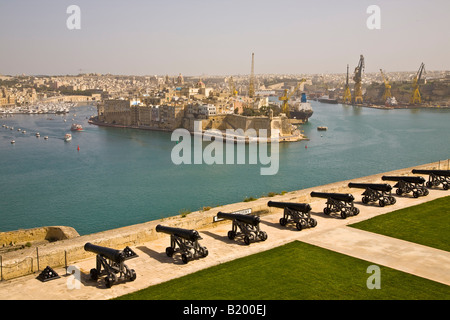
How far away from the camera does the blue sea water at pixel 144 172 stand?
1166cm

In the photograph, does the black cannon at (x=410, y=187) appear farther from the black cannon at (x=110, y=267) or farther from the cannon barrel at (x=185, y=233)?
the black cannon at (x=110, y=267)

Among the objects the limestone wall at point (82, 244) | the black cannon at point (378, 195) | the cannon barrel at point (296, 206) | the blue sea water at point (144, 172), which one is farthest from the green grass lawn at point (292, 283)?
the blue sea water at point (144, 172)

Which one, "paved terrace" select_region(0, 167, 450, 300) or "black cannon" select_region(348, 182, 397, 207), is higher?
"black cannon" select_region(348, 182, 397, 207)

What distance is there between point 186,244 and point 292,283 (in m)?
1.11

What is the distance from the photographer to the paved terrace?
12.0 feet

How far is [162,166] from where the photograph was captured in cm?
1841

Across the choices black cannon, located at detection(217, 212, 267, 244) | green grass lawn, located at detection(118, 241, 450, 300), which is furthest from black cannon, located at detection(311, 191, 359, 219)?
green grass lawn, located at detection(118, 241, 450, 300)

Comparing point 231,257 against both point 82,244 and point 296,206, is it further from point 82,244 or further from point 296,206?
point 82,244

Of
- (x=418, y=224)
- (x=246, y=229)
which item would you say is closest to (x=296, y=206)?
(x=246, y=229)

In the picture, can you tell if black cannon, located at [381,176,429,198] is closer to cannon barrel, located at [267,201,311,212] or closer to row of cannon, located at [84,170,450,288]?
row of cannon, located at [84,170,450,288]

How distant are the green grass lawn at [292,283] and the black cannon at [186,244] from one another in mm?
265

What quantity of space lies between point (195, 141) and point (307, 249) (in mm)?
23210

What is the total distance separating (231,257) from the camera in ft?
14.4
